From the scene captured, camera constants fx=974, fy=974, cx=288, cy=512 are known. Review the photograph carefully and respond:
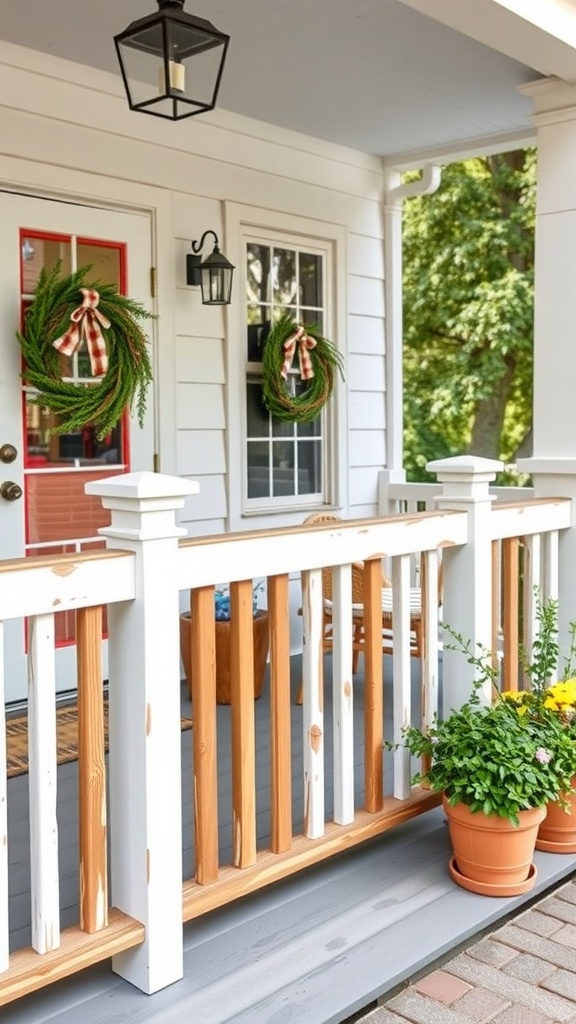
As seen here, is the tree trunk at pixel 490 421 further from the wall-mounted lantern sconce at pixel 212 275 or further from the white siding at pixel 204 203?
the wall-mounted lantern sconce at pixel 212 275

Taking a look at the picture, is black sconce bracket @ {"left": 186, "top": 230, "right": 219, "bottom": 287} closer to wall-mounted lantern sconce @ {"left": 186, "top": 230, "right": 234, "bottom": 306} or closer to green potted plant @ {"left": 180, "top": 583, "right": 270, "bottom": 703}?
wall-mounted lantern sconce @ {"left": 186, "top": 230, "right": 234, "bottom": 306}

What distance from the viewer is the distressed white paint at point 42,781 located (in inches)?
71.1

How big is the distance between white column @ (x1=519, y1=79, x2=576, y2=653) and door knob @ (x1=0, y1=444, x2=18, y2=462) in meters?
1.88

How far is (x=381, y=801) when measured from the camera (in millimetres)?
2580

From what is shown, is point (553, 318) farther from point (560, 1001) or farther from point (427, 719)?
point (560, 1001)

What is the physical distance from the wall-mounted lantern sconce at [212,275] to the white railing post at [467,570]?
1.75 metres

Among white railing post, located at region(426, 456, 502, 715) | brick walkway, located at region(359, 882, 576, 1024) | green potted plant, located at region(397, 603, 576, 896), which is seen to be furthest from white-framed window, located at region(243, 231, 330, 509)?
brick walkway, located at region(359, 882, 576, 1024)

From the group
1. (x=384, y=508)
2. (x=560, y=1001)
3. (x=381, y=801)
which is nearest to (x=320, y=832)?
(x=381, y=801)

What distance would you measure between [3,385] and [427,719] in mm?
2019

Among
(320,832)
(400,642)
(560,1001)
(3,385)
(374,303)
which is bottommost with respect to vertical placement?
(560,1001)

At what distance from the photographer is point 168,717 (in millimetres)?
1955

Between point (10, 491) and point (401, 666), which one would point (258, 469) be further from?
point (401, 666)

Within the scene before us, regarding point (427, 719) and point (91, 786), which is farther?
point (427, 719)

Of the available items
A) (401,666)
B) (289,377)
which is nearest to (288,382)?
(289,377)
